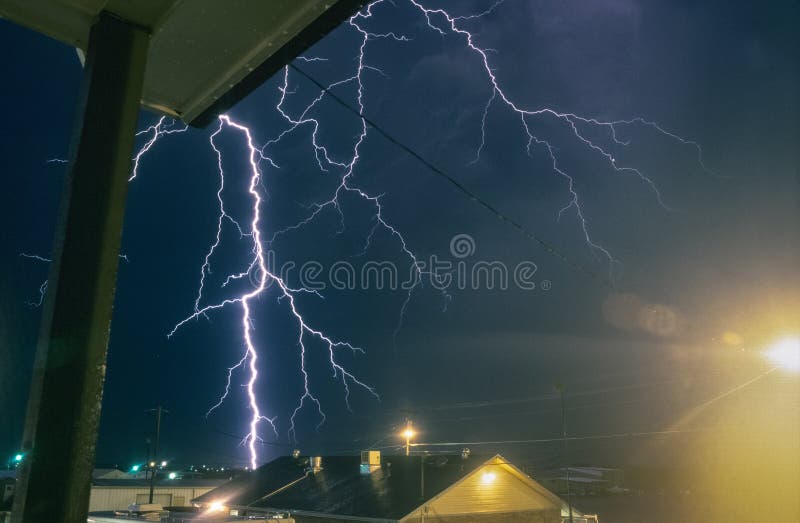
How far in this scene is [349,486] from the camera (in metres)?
18.6

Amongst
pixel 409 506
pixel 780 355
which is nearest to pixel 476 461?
pixel 409 506

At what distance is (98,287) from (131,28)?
97cm

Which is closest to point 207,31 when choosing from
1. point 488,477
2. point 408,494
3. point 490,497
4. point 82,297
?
point 82,297

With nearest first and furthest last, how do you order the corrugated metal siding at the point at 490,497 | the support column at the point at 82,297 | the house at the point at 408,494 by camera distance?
1. the support column at the point at 82,297
2. the house at the point at 408,494
3. the corrugated metal siding at the point at 490,497

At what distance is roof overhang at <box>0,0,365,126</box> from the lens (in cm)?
201

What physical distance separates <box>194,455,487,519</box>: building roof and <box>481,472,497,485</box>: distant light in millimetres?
443

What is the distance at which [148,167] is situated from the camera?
127ft

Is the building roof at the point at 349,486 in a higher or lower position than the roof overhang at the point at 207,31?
lower

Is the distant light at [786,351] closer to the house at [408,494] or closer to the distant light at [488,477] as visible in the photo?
the house at [408,494]

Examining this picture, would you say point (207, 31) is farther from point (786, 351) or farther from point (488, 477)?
point (488, 477)

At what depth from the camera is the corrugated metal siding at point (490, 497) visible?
629 inches

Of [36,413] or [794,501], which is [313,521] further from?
[794,501]

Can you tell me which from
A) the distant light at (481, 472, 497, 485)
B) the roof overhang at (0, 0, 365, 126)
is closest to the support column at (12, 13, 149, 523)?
the roof overhang at (0, 0, 365, 126)

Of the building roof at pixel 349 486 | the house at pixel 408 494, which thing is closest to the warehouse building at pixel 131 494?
the building roof at pixel 349 486
